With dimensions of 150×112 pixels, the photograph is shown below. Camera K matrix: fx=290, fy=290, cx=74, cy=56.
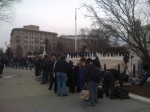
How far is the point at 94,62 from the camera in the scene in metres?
10.4

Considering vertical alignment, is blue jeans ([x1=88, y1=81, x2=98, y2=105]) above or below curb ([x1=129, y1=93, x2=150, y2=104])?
above

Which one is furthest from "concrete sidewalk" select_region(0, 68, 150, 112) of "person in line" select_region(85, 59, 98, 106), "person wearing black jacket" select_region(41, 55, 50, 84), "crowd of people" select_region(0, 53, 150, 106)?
"person wearing black jacket" select_region(41, 55, 50, 84)

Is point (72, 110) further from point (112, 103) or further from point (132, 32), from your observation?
point (132, 32)

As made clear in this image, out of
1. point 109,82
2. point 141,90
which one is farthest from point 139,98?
point 141,90

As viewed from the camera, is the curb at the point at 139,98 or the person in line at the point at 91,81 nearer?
the person in line at the point at 91,81

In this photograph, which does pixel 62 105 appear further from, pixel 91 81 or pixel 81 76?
pixel 81 76

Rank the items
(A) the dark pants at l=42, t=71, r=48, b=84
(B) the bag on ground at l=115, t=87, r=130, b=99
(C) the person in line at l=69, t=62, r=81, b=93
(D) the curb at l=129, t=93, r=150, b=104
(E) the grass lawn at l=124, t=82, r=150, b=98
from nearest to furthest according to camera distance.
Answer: (D) the curb at l=129, t=93, r=150, b=104 < (B) the bag on ground at l=115, t=87, r=130, b=99 < (E) the grass lawn at l=124, t=82, r=150, b=98 < (C) the person in line at l=69, t=62, r=81, b=93 < (A) the dark pants at l=42, t=71, r=48, b=84

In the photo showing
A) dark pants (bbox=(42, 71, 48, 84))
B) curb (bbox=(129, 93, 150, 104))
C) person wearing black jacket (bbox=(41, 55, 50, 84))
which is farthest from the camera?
dark pants (bbox=(42, 71, 48, 84))

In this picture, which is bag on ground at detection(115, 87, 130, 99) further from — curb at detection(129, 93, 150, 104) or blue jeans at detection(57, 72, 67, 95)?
blue jeans at detection(57, 72, 67, 95)

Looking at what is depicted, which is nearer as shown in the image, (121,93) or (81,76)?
(121,93)

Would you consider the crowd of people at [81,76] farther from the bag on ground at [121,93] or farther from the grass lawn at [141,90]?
the grass lawn at [141,90]

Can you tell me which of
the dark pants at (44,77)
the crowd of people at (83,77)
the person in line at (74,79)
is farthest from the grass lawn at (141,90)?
the dark pants at (44,77)

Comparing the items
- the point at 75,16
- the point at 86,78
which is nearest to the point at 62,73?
the point at 86,78

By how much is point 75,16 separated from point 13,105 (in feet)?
104
